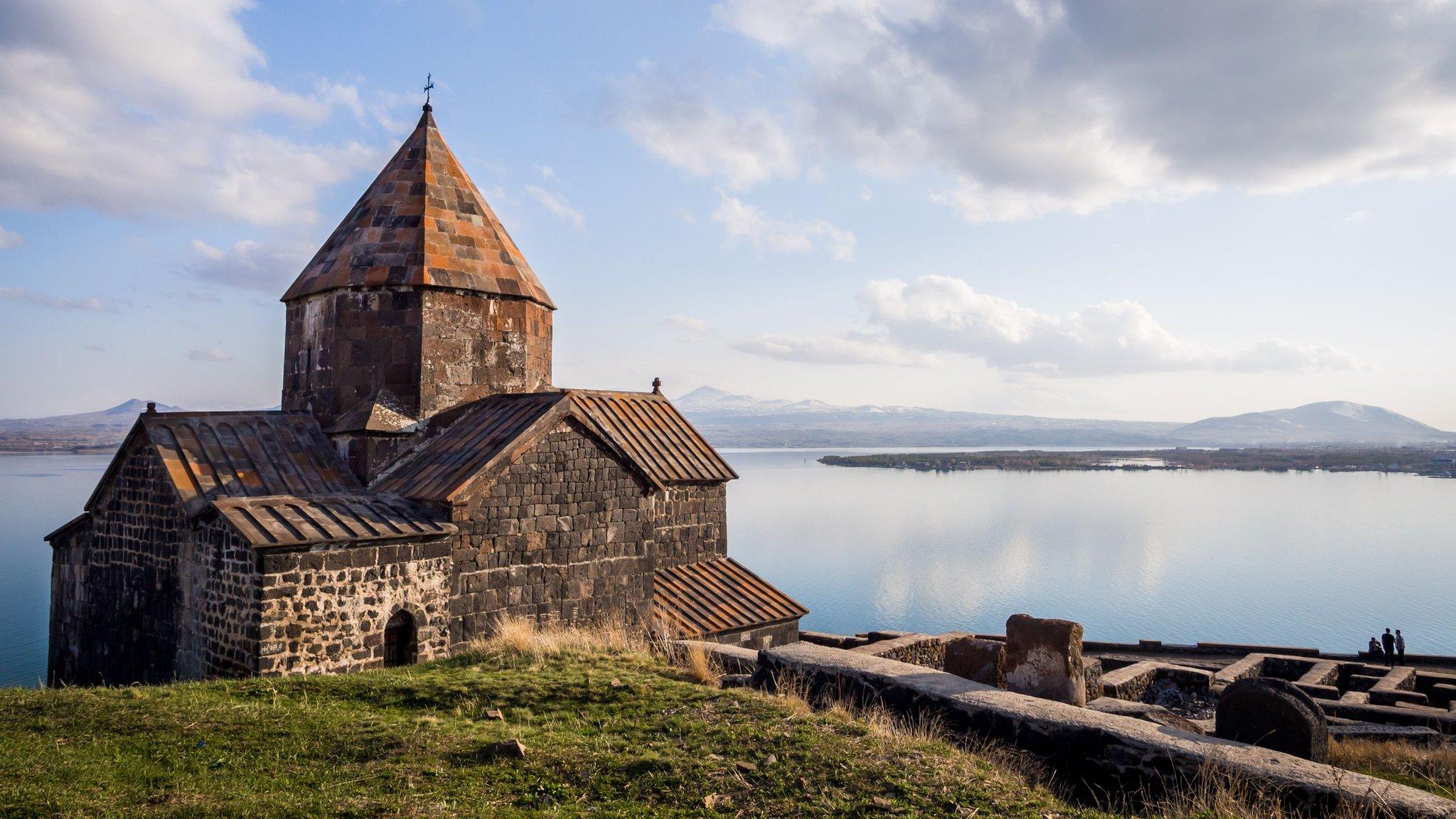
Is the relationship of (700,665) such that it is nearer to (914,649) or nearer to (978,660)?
(978,660)

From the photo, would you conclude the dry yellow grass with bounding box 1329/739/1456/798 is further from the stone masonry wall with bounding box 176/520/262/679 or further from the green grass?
the stone masonry wall with bounding box 176/520/262/679

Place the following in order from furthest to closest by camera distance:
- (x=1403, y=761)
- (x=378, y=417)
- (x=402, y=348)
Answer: (x=402, y=348) → (x=378, y=417) → (x=1403, y=761)

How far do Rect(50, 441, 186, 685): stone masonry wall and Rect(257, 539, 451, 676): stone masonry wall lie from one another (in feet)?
6.01

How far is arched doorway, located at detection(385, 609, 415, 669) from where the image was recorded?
27.0 feet

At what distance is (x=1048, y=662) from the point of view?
6.12 metres

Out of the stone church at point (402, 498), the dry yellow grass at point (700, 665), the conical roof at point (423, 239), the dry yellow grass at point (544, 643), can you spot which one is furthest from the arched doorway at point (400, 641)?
the conical roof at point (423, 239)

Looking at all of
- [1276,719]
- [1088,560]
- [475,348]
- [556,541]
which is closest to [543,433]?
[556,541]

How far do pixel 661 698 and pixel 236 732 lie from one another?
8.38 ft

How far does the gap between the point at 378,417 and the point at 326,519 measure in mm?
2326

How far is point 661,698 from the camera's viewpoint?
5.61 metres

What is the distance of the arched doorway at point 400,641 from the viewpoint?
824 cm

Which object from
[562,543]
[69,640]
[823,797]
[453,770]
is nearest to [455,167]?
[562,543]

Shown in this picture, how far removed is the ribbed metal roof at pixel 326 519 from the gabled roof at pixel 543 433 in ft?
1.01

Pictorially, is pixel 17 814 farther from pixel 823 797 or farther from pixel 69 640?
pixel 69 640
